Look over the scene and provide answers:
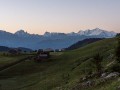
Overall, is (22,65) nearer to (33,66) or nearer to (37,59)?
(33,66)

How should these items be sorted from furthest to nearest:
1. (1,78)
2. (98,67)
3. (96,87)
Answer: (1,78) → (98,67) → (96,87)

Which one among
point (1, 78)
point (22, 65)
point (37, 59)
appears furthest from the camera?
point (37, 59)

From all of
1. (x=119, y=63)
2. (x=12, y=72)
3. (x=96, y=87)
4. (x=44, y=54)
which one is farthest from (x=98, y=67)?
(x=44, y=54)

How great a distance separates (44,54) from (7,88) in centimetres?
Result: 8197

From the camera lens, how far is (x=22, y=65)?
14338 centimetres

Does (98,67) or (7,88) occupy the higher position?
(98,67)

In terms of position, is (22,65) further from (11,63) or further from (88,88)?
(88,88)

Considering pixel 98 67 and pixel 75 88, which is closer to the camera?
pixel 75 88

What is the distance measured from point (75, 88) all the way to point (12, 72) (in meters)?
78.6

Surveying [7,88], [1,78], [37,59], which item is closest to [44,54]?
[37,59]

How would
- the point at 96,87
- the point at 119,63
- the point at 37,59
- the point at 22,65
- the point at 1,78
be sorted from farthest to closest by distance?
the point at 37,59 → the point at 22,65 → the point at 1,78 → the point at 119,63 → the point at 96,87

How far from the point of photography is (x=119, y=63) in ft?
200

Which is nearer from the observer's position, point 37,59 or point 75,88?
point 75,88

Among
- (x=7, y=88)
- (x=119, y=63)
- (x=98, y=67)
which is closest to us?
(x=119, y=63)
